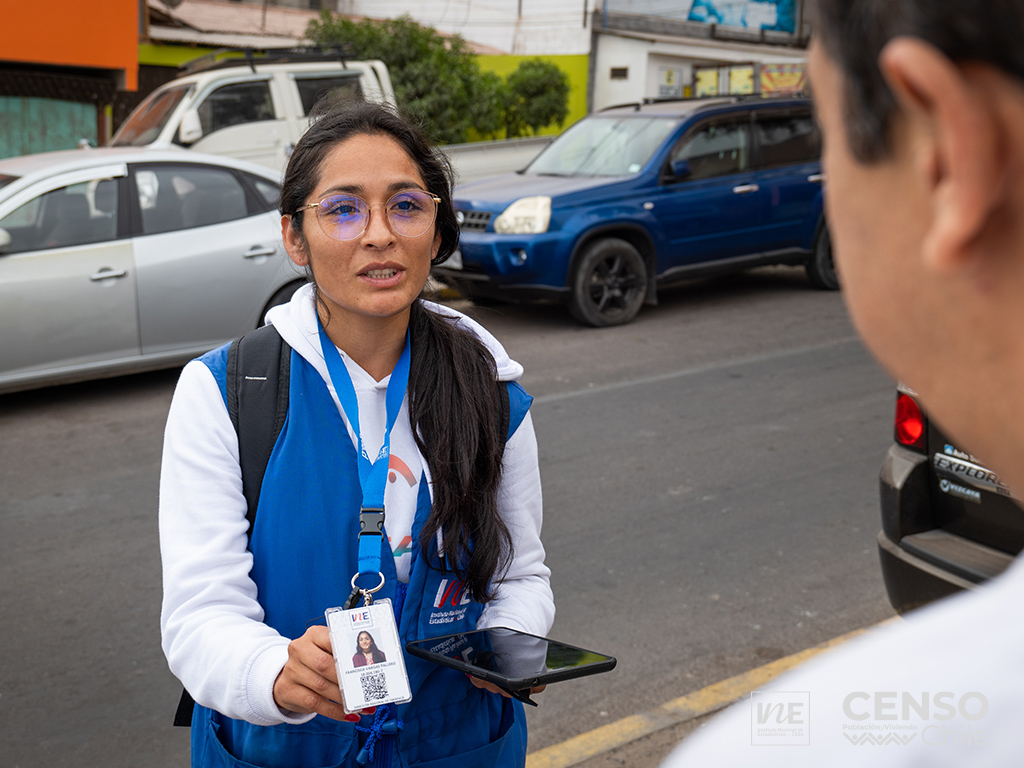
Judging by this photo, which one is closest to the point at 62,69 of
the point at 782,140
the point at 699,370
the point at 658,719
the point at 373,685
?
the point at 782,140

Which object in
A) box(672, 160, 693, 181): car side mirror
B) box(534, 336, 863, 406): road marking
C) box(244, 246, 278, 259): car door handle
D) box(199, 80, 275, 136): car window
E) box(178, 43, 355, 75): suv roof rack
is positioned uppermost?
box(178, 43, 355, 75): suv roof rack

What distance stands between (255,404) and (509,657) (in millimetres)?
633

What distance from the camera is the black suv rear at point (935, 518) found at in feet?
10.8

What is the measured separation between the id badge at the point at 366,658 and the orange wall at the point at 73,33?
43.1ft

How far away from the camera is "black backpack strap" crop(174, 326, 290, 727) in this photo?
177 cm

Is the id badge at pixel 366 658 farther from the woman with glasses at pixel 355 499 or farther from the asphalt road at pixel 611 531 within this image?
the asphalt road at pixel 611 531

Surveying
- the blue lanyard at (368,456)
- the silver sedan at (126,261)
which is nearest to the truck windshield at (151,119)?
the silver sedan at (126,261)

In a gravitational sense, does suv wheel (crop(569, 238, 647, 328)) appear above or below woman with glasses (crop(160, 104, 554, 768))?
below

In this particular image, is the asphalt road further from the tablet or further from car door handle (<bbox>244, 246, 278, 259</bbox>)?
the tablet

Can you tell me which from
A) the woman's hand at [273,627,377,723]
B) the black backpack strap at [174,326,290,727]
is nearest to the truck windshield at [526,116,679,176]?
the black backpack strap at [174,326,290,727]

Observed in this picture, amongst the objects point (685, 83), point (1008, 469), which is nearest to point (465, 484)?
point (1008, 469)

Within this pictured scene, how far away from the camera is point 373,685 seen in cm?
157

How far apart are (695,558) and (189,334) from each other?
420 cm

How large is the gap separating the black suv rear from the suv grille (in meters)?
6.03
